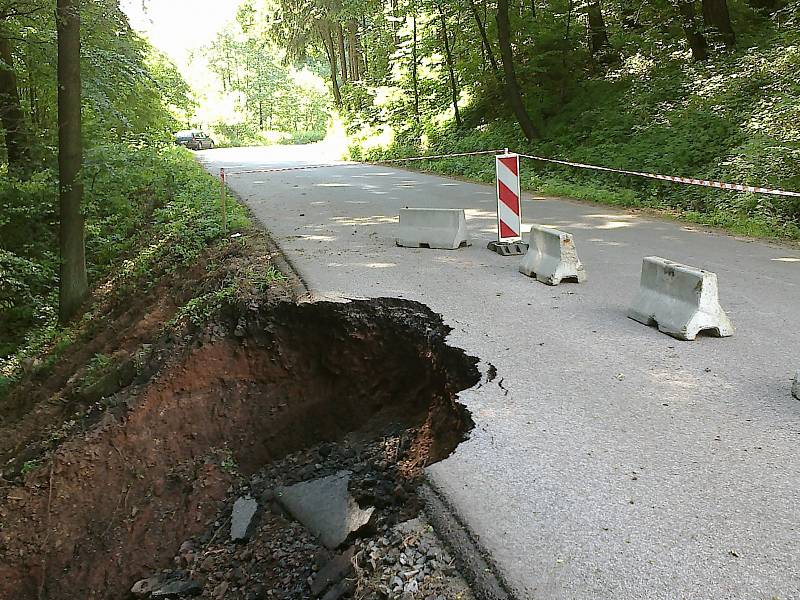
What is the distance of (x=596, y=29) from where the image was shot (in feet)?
66.4

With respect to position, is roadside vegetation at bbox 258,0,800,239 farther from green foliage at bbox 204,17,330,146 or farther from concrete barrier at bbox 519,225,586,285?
green foliage at bbox 204,17,330,146

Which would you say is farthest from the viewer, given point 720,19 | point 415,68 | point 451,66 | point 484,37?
point 415,68

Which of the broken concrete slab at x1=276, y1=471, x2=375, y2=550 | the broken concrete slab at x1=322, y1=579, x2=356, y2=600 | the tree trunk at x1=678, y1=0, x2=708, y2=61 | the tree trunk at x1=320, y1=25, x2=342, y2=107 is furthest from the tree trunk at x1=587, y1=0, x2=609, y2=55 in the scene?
the broken concrete slab at x1=322, y1=579, x2=356, y2=600

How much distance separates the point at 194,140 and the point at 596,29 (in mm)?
29499

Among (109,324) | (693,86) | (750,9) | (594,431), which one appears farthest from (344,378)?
(750,9)

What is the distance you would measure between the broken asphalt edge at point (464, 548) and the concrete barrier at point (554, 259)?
4580 mm

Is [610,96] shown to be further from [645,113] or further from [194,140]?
[194,140]

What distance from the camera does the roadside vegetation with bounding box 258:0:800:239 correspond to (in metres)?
12.6

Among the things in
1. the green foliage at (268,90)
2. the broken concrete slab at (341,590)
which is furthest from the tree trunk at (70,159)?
the green foliage at (268,90)

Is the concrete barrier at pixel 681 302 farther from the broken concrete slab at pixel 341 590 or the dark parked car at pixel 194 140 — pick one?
the dark parked car at pixel 194 140

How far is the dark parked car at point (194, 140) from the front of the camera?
4131 cm

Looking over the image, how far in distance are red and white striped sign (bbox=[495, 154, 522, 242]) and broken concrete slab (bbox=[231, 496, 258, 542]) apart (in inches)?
224

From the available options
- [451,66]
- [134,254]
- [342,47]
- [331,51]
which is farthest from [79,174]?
[331,51]

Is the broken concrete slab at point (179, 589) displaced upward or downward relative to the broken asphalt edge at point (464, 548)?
downward
